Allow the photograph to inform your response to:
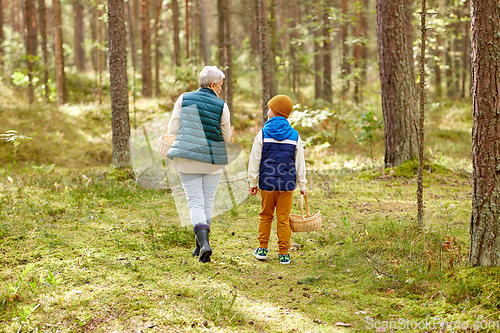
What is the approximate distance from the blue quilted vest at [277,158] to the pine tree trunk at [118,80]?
227 inches

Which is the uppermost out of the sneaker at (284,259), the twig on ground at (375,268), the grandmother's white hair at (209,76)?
the grandmother's white hair at (209,76)

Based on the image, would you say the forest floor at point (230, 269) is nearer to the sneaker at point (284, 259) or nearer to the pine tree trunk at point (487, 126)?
the sneaker at point (284, 259)

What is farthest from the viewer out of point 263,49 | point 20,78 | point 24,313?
point 20,78

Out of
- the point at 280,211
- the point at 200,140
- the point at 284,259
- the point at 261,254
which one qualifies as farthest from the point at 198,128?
the point at 284,259

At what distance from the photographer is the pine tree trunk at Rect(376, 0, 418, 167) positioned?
8.83m

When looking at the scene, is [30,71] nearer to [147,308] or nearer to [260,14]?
[260,14]

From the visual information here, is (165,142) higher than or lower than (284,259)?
higher

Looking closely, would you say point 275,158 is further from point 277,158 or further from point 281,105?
point 281,105

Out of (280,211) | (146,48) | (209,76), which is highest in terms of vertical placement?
(146,48)

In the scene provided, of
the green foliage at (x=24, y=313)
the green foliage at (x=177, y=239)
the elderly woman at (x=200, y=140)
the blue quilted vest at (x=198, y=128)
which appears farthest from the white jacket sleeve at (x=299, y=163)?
the green foliage at (x=24, y=313)

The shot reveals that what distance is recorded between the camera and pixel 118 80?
9.09m

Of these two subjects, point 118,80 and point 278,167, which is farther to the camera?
point 118,80

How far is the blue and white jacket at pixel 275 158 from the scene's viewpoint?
14.6ft

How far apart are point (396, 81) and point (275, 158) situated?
19.0ft
